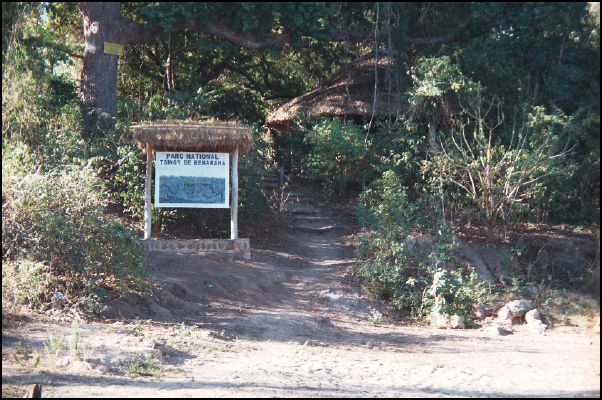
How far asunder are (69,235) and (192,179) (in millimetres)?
3657

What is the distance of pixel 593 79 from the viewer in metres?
16.1

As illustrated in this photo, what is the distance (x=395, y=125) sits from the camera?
1739 centimetres

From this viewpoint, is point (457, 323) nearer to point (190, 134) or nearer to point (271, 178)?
point (190, 134)

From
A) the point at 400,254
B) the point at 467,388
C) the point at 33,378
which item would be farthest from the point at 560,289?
the point at 33,378

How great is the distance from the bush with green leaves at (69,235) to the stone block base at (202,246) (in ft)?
7.60

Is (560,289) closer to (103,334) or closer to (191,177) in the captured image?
(191,177)

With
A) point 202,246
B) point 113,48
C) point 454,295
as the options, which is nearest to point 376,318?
point 454,295

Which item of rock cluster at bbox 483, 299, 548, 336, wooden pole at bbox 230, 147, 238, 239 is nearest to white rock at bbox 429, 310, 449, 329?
rock cluster at bbox 483, 299, 548, 336

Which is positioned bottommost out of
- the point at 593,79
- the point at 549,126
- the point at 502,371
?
the point at 502,371

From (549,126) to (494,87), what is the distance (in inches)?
87.5

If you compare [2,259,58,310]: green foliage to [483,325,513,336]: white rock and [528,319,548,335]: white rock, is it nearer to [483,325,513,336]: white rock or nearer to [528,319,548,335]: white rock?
[483,325,513,336]: white rock

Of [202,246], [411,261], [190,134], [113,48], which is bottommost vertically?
[411,261]

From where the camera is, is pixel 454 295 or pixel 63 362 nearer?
pixel 63 362

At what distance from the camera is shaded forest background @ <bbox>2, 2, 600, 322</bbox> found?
12.7 meters
